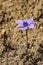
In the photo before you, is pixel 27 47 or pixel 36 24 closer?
pixel 27 47

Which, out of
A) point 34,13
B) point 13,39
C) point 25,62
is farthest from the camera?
point 34,13

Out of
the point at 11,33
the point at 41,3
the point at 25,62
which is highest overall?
the point at 41,3

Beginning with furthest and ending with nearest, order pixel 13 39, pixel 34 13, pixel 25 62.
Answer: pixel 34 13, pixel 13 39, pixel 25 62

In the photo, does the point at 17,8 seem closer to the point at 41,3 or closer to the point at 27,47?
the point at 41,3

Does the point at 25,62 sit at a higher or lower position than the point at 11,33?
lower

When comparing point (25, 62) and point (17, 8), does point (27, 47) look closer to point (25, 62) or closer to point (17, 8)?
point (25, 62)

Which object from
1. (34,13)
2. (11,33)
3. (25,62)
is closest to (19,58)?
(25,62)

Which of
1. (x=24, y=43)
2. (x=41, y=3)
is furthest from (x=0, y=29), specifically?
(x=41, y=3)
